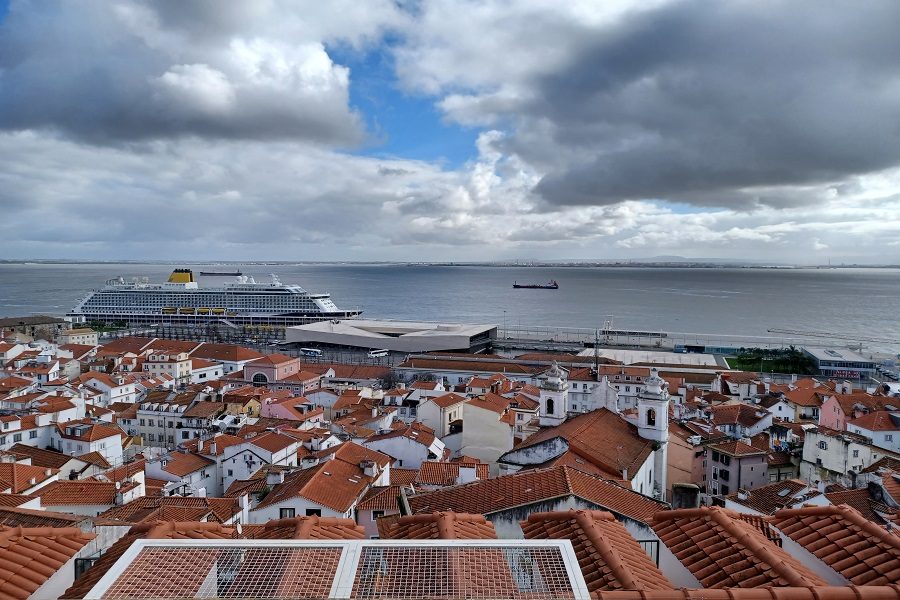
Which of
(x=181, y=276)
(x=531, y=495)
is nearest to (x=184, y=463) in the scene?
(x=531, y=495)

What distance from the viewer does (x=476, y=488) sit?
36.6 feet

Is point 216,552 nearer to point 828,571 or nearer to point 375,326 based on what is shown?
point 828,571

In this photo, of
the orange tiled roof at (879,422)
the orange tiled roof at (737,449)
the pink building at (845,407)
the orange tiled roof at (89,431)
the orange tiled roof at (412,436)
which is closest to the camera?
the orange tiled roof at (412,436)

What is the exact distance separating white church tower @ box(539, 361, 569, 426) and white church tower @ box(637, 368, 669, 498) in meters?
2.67

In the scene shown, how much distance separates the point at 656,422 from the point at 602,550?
15.9 meters

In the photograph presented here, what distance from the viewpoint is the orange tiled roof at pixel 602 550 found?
13.6 ft

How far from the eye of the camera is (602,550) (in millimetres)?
4641

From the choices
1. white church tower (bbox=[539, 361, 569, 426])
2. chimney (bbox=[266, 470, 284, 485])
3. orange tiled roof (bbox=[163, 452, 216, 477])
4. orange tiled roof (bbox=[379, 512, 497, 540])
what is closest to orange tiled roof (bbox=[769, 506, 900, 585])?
orange tiled roof (bbox=[379, 512, 497, 540])

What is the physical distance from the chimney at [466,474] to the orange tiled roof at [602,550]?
1202 centimetres

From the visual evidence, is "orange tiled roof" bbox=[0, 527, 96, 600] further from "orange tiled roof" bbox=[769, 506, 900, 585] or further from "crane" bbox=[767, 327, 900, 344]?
"crane" bbox=[767, 327, 900, 344]

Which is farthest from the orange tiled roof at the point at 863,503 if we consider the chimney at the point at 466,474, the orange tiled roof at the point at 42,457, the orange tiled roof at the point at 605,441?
the orange tiled roof at the point at 42,457

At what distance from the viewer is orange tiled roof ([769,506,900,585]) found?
4725mm

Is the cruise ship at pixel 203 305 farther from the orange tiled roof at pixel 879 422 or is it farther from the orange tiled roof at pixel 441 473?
the orange tiled roof at pixel 879 422

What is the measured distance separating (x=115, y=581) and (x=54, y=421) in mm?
26450
